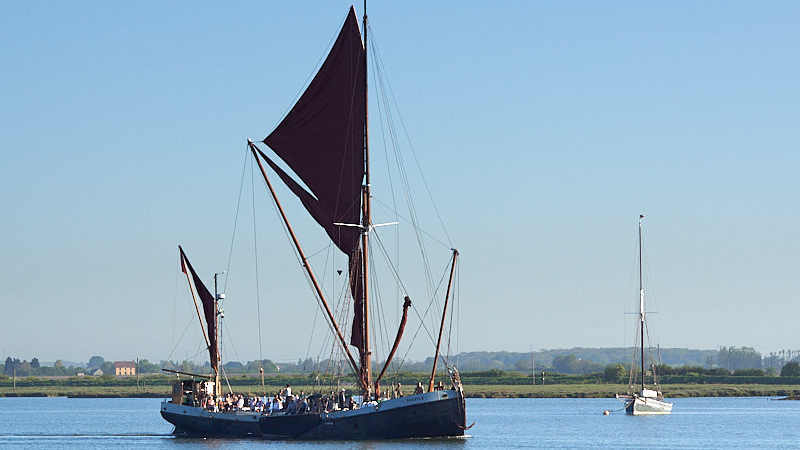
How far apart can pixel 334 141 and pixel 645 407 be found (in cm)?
5266

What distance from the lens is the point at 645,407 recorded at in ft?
403

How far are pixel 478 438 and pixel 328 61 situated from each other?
981 inches

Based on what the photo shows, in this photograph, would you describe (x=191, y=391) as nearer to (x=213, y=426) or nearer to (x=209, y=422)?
(x=209, y=422)

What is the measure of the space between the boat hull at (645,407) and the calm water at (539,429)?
1.44 metres

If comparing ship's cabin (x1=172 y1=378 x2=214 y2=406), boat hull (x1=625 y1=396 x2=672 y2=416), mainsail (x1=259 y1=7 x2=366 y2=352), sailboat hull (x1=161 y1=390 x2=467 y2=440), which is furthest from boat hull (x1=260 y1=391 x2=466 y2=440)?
boat hull (x1=625 y1=396 x2=672 y2=416)

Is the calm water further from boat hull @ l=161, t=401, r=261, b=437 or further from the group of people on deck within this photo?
the group of people on deck

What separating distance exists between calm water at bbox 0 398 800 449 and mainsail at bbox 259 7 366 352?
1255 centimetres

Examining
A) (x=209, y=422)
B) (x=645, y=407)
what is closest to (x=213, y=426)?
(x=209, y=422)

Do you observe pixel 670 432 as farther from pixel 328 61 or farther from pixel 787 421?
pixel 328 61

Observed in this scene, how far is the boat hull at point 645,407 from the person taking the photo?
12256cm

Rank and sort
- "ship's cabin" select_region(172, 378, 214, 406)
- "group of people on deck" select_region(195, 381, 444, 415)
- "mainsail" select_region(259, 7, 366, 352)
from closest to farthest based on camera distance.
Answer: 1. "group of people on deck" select_region(195, 381, 444, 415)
2. "mainsail" select_region(259, 7, 366, 352)
3. "ship's cabin" select_region(172, 378, 214, 406)

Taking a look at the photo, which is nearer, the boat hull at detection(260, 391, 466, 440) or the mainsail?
the boat hull at detection(260, 391, 466, 440)

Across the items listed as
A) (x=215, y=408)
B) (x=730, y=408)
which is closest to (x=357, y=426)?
(x=215, y=408)

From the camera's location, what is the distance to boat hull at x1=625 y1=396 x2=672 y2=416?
122562mm
